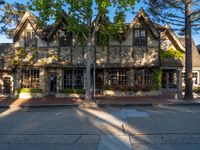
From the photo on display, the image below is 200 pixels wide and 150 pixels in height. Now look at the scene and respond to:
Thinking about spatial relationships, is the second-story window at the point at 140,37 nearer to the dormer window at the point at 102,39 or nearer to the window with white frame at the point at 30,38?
the dormer window at the point at 102,39

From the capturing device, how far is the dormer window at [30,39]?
24.3 m

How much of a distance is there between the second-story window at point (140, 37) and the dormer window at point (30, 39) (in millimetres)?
8987

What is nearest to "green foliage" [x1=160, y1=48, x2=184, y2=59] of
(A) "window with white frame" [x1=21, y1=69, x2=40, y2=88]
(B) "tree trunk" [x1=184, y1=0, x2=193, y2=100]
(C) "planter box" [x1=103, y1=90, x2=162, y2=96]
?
(C) "planter box" [x1=103, y1=90, x2=162, y2=96]

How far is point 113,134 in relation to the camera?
920cm

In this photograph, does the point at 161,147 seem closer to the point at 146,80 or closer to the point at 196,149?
the point at 196,149

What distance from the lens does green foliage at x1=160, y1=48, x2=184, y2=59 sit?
88.4ft

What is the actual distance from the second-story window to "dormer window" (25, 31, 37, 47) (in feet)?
29.5

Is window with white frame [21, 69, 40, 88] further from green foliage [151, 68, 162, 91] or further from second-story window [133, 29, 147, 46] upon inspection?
green foliage [151, 68, 162, 91]

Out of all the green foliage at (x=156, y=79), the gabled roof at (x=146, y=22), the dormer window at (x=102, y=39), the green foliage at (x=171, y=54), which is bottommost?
the green foliage at (x=156, y=79)

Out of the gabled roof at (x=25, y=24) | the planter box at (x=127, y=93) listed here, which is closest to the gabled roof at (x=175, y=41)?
the planter box at (x=127, y=93)

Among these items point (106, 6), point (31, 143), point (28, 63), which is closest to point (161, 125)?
point (31, 143)

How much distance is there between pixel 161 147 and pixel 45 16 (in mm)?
13927

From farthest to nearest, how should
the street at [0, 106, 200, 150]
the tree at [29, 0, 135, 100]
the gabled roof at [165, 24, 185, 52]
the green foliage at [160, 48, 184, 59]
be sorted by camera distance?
the gabled roof at [165, 24, 185, 52], the green foliage at [160, 48, 184, 59], the tree at [29, 0, 135, 100], the street at [0, 106, 200, 150]

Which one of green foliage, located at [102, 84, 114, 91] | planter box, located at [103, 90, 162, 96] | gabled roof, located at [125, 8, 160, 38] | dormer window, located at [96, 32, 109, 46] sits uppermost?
gabled roof, located at [125, 8, 160, 38]
